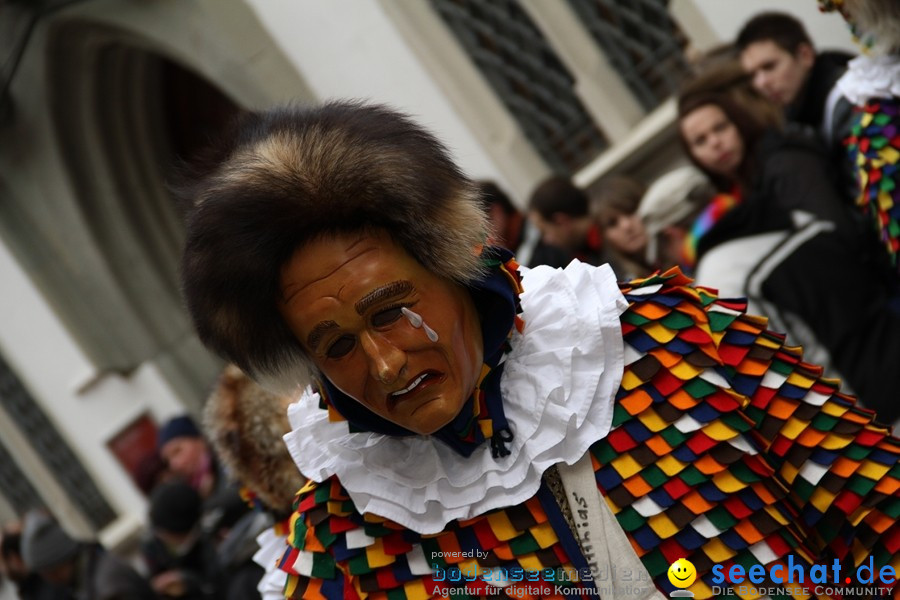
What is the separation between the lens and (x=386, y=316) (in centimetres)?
205

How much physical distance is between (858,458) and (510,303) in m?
0.66

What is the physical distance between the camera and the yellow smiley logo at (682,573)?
2088 millimetres

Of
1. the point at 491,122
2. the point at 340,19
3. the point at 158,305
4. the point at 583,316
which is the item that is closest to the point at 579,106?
the point at 491,122

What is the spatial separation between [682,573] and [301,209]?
0.91 meters

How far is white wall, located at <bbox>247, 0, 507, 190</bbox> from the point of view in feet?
25.3

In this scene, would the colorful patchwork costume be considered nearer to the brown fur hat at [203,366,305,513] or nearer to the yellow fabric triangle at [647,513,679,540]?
the yellow fabric triangle at [647,513,679,540]

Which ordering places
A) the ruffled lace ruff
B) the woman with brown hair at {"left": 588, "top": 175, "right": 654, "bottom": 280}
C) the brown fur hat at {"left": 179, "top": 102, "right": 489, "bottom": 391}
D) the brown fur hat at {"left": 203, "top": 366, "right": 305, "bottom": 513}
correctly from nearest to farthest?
1. the brown fur hat at {"left": 179, "top": 102, "right": 489, "bottom": 391}
2. the ruffled lace ruff
3. the brown fur hat at {"left": 203, "top": 366, "right": 305, "bottom": 513}
4. the woman with brown hair at {"left": 588, "top": 175, "right": 654, "bottom": 280}

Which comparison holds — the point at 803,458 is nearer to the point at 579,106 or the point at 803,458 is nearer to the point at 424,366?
the point at 424,366

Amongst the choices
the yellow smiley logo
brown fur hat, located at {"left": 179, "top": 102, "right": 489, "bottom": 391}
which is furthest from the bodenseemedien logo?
brown fur hat, located at {"left": 179, "top": 102, "right": 489, "bottom": 391}

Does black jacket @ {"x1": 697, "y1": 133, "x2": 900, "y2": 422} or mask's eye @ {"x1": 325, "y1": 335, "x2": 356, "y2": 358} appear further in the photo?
black jacket @ {"x1": 697, "y1": 133, "x2": 900, "y2": 422}

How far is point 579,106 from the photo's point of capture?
782cm

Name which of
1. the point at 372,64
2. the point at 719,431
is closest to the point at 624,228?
the point at 719,431

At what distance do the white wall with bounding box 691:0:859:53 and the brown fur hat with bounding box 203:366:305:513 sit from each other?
3.34 meters

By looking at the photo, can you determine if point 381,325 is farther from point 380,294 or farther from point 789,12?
point 789,12
